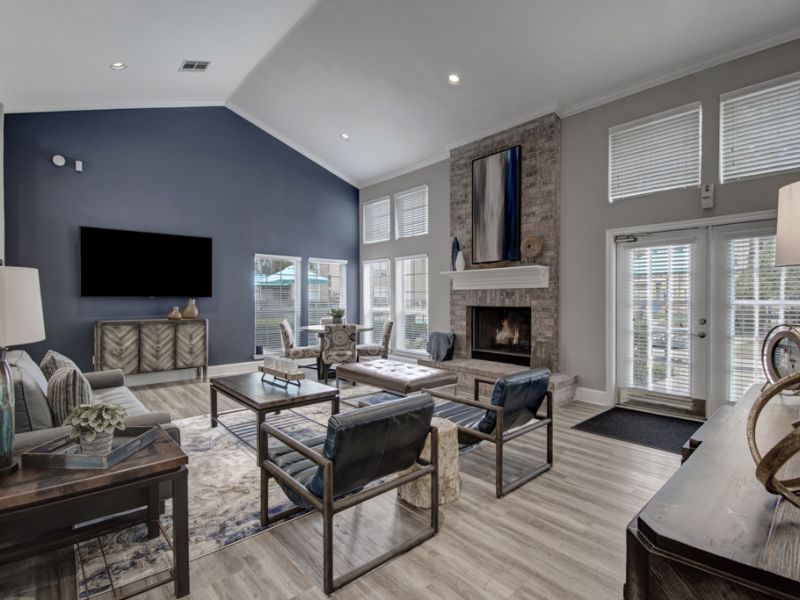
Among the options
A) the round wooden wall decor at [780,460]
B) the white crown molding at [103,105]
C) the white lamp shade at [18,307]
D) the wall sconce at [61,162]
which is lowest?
the round wooden wall decor at [780,460]

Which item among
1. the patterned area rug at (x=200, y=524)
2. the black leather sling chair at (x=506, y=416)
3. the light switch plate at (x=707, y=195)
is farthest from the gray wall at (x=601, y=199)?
the patterned area rug at (x=200, y=524)

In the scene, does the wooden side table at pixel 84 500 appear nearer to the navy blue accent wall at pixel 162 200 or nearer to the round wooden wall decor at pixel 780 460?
the round wooden wall decor at pixel 780 460

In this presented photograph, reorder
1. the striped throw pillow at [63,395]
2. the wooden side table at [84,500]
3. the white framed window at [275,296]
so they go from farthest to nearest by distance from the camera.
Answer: the white framed window at [275,296]
the striped throw pillow at [63,395]
the wooden side table at [84,500]

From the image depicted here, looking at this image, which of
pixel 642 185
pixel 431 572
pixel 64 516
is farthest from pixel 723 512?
pixel 642 185

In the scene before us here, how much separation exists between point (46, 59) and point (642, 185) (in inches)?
250

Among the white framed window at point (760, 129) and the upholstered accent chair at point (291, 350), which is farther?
the upholstered accent chair at point (291, 350)

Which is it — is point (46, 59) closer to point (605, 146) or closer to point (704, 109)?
point (605, 146)

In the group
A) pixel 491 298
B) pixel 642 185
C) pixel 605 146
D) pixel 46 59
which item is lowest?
pixel 491 298

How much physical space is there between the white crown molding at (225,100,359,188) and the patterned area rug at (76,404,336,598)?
528 cm

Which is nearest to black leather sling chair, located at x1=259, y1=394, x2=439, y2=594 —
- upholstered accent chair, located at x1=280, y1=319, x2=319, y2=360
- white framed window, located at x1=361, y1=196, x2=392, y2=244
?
upholstered accent chair, located at x1=280, y1=319, x2=319, y2=360

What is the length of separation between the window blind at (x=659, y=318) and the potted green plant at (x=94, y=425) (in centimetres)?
492

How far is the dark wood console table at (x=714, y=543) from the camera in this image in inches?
26.9

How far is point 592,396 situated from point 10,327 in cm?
526

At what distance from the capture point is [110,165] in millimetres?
5895
